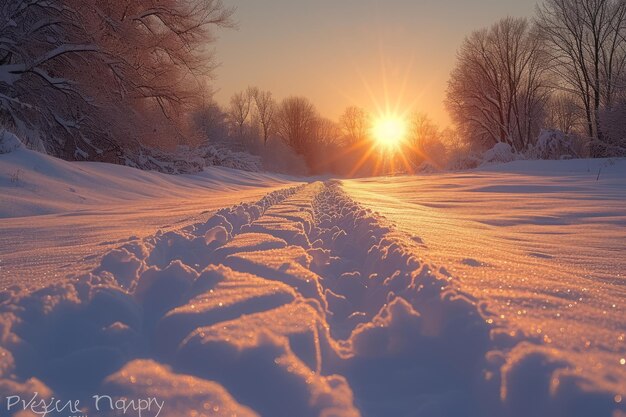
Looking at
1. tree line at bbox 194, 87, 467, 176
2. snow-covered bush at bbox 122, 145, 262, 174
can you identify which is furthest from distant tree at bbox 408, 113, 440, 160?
snow-covered bush at bbox 122, 145, 262, 174

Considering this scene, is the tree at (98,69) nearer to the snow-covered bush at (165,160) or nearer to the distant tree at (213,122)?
the snow-covered bush at (165,160)

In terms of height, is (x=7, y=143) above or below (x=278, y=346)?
above

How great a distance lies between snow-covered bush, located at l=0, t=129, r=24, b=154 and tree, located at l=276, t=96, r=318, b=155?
147 ft

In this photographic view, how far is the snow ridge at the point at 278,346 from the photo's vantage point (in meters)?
1.13

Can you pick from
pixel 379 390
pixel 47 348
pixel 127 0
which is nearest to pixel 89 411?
pixel 47 348

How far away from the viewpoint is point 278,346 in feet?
4.63

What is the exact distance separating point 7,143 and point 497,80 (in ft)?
85.7

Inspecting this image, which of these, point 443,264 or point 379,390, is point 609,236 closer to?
point 443,264

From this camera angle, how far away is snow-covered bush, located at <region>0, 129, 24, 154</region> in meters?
6.96

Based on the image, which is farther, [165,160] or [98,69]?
[165,160]

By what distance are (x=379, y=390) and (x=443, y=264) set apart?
1058 millimetres

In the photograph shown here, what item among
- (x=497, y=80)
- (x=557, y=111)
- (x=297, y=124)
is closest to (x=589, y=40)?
(x=497, y=80)

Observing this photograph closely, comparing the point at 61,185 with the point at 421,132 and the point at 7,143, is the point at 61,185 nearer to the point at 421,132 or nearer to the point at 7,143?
the point at 7,143

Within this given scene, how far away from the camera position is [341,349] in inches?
58.7
